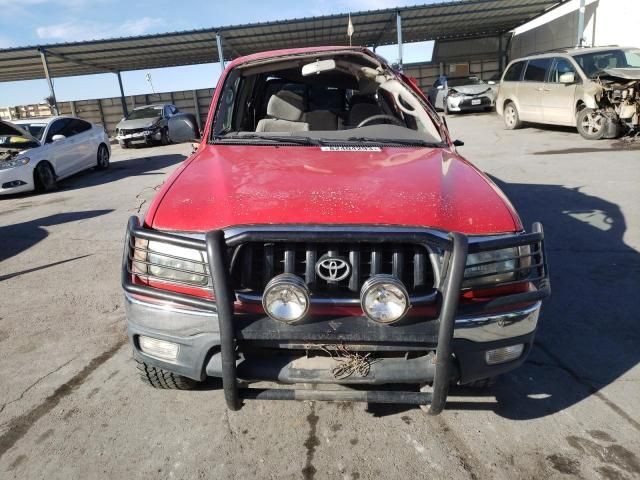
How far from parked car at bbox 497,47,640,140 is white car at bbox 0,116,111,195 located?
10.9 m

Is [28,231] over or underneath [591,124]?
underneath

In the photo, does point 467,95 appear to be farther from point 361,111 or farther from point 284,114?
point 284,114

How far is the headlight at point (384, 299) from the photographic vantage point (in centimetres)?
183

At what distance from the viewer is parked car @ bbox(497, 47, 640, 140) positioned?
953 cm

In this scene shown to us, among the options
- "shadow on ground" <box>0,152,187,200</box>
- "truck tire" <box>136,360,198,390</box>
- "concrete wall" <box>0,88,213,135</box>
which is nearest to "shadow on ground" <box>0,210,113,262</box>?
"shadow on ground" <box>0,152,187,200</box>

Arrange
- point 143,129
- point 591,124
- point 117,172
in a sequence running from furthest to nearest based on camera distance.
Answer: point 143,129 < point 117,172 < point 591,124

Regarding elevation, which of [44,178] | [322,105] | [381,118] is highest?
[322,105]

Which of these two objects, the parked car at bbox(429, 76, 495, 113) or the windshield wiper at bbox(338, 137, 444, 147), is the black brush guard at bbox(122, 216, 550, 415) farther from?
the parked car at bbox(429, 76, 495, 113)

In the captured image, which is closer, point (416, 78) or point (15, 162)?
point (15, 162)

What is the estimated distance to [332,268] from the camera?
77.5 inches

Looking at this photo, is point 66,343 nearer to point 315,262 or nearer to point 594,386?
point 315,262

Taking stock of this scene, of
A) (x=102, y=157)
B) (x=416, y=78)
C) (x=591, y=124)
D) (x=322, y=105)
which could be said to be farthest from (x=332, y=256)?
(x=416, y=78)

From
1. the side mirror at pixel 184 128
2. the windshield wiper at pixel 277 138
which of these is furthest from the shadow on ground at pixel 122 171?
the windshield wiper at pixel 277 138

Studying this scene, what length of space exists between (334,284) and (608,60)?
1127 cm
